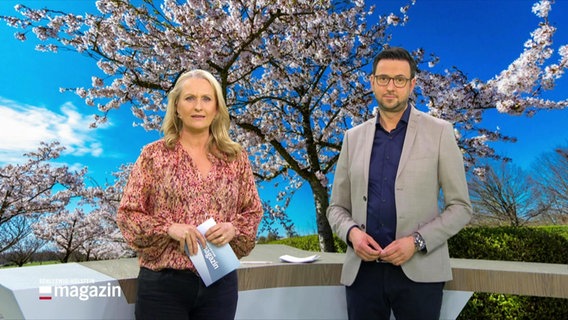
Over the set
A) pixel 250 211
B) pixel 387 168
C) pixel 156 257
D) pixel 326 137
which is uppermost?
pixel 326 137

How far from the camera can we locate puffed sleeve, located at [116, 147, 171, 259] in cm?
174

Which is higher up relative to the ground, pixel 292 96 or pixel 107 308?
pixel 292 96

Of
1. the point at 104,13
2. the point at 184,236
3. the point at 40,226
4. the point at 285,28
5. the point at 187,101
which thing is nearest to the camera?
the point at 184,236

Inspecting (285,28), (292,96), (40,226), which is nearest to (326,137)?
(292,96)

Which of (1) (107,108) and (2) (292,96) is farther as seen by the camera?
(2) (292,96)

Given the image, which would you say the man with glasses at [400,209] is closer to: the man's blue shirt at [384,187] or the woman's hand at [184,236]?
the man's blue shirt at [384,187]

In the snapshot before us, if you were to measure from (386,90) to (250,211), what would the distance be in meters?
0.75

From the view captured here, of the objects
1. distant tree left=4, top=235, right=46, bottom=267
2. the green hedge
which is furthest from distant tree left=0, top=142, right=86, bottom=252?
the green hedge

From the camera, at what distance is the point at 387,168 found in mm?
2080

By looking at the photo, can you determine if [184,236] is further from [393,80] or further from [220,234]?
[393,80]

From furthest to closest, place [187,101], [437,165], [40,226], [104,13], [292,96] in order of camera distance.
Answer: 1. [40,226]
2. [292,96]
3. [104,13]
4. [437,165]
5. [187,101]

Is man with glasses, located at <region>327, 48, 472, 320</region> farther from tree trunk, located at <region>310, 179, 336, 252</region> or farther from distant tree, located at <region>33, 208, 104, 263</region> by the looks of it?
distant tree, located at <region>33, 208, 104, 263</region>

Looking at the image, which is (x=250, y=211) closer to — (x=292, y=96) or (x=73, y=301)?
(x=73, y=301)

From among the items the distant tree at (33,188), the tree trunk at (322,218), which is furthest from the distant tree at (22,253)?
the tree trunk at (322,218)
